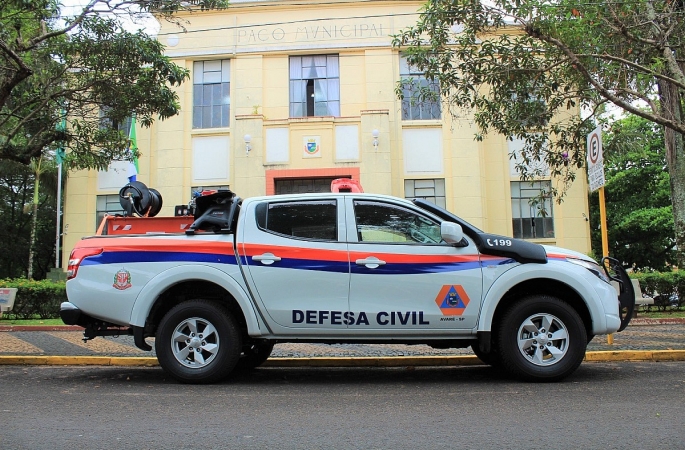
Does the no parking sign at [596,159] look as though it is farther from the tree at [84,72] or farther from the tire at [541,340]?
the tree at [84,72]

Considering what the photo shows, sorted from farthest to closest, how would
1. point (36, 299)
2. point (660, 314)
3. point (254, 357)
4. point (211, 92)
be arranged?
point (211, 92)
point (36, 299)
point (660, 314)
point (254, 357)

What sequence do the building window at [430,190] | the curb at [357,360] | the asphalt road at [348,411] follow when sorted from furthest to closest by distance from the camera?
1. the building window at [430,190]
2. the curb at [357,360]
3. the asphalt road at [348,411]

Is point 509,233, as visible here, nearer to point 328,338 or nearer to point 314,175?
point 314,175

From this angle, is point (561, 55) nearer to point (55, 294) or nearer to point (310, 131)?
point (310, 131)

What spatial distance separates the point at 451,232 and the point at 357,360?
2450 millimetres

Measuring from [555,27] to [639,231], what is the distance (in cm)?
2046

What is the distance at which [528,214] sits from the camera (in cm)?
2006

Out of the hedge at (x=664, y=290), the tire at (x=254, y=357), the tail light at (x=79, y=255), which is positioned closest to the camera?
the tail light at (x=79, y=255)

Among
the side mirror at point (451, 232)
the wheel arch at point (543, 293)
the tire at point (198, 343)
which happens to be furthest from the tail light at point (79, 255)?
the wheel arch at point (543, 293)

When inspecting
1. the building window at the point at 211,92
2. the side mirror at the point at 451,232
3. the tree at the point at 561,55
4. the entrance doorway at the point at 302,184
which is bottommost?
the side mirror at the point at 451,232

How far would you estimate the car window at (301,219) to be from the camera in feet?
21.3

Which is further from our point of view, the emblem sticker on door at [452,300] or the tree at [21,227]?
the tree at [21,227]

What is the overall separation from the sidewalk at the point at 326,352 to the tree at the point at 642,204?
53.0 ft

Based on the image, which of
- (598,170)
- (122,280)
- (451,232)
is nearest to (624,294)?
(451,232)
